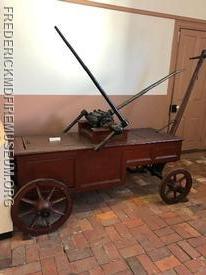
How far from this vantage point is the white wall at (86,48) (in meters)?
2.79

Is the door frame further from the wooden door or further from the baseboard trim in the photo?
the baseboard trim

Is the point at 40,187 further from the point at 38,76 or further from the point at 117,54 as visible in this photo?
the point at 117,54

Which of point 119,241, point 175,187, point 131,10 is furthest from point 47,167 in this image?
point 131,10

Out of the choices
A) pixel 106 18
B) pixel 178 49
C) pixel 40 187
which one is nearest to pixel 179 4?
pixel 178 49

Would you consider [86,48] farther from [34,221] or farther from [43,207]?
[34,221]

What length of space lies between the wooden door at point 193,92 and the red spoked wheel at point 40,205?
2382 mm

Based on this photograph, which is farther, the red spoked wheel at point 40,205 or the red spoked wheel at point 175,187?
the red spoked wheel at point 175,187

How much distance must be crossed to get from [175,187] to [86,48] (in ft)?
6.30

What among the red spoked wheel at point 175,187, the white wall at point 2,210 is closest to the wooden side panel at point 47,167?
the white wall at point 2,210

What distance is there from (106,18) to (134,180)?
6.79ft

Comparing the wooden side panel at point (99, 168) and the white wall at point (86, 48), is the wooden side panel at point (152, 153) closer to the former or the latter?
the wooden side panel at point (99, 168)

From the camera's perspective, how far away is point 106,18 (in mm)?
3102

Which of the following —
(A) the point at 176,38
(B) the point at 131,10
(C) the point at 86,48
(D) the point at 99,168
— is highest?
(B) the point at 131,10

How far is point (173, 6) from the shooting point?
347cm
